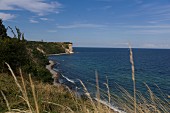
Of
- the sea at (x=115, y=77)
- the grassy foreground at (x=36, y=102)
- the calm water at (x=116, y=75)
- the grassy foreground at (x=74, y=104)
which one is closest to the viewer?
the grassy foreground at (x=36, y=102)

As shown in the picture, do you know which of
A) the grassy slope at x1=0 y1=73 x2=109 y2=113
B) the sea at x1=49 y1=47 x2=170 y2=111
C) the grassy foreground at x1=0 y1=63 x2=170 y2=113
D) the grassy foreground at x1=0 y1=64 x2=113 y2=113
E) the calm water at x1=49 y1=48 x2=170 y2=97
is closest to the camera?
the grassy foreground at x1=0 y1=64 x2=113 y2=113

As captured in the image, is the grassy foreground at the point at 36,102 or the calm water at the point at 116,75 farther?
the calm water at the point at 116,75

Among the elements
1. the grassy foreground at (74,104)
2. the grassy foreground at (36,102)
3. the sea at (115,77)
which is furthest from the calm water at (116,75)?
the grassy foreground at (36,102)

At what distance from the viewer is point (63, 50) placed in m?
180

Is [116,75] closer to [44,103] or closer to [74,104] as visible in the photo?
[74,104]

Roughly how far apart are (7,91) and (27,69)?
17.7 metres

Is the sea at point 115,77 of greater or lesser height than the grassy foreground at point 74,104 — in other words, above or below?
below

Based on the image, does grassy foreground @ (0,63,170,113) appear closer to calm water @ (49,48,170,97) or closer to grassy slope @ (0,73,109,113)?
grassy slope @ (0,73,109,113)

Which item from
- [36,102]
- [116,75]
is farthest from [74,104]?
[116,75]

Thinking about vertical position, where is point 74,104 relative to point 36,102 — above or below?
below

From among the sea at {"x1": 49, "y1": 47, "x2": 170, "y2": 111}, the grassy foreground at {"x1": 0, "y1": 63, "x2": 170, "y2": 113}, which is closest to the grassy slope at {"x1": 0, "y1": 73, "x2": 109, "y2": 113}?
the grassy foreground at {"x1": 0, "y1": 63, "x2": 170, "y2": 113}

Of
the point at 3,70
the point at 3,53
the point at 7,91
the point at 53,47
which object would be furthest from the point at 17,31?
the point at 53,47

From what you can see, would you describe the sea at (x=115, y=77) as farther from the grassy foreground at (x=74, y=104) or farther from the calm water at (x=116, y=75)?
the grassy foreground at (x=74, y=104)

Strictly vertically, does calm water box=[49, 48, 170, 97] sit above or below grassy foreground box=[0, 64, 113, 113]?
below
